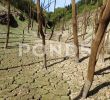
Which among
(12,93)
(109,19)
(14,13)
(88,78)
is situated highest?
(14,13)

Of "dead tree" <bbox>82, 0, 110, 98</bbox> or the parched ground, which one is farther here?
the parched ground

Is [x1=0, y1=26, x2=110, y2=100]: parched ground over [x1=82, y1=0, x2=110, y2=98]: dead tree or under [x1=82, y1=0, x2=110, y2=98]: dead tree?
under

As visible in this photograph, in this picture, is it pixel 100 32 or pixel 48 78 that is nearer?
pixel 100 32

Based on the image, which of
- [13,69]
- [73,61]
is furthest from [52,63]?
[13,69]

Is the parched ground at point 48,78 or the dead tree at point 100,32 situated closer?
the dead tree at point 100,32

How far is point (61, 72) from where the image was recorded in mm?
13734

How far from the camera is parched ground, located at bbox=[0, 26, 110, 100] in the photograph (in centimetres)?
1020

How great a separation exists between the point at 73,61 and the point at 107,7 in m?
9.19

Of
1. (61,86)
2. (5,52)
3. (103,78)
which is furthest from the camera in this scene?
(5,52)

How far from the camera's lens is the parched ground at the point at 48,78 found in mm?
10203

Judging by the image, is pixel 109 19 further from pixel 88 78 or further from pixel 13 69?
pixel 13 69

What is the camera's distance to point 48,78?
12594mm

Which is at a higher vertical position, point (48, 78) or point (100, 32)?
point (100, 32)

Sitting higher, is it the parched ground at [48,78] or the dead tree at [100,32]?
the dead tree at [100,32]
